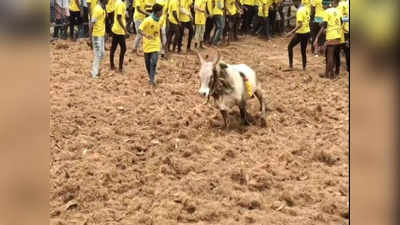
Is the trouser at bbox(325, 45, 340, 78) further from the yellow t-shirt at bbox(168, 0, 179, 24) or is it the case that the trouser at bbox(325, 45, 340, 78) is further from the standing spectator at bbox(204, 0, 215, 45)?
the standing spectator at bbox(204, 0, 215, 45)

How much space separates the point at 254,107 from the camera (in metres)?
10.0

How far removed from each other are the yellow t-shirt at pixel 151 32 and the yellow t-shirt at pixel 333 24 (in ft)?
11.6

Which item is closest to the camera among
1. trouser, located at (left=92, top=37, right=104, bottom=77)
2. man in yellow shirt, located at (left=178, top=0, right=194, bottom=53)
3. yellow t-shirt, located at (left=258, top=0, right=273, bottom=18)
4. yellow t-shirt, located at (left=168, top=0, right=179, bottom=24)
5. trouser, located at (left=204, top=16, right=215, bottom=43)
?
trouser, located at (left=92, top=37, right=104, bottom=77)

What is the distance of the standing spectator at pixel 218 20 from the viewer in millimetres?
15355

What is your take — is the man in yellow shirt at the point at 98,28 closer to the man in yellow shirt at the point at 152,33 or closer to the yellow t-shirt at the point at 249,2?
the man in yellow shirt at the point at 152,33

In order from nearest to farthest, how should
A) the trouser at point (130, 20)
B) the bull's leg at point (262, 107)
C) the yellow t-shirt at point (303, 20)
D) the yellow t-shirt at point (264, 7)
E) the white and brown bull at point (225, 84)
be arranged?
the white and brown bull at point (225, 84) < the bull's leg at point (262, 107) < the yellow t-shirt at point (303, 20) < the trouser at point (130, 20) < the yellow t-shirt at point (264, 7)

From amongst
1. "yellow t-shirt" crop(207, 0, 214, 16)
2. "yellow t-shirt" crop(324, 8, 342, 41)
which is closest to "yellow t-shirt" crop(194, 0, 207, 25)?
"yellow t-shirt" crop(207, 0, 214, 16)

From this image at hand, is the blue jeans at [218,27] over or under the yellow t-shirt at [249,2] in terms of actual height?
under

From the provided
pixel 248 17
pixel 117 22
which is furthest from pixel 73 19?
pixel 248 17

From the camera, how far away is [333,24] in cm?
1137

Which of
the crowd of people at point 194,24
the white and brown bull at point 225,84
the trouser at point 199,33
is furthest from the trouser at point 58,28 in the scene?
the white and brown bull at point 225,84

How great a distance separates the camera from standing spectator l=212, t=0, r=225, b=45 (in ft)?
50.4
